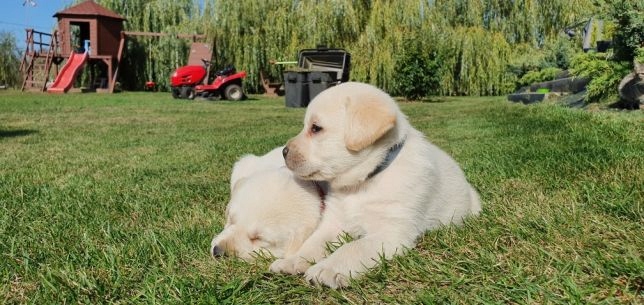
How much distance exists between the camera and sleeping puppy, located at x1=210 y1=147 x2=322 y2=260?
2.48m

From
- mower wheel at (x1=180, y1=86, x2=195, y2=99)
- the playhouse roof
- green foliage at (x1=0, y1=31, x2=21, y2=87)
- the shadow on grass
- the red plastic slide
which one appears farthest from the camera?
green foliage at (x1=0, y1=31, x2=21, y2=87)

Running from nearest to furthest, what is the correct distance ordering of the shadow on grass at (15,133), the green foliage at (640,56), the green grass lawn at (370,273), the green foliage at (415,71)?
the green grass lawn at (370,273)
the green foliage at (640,56)
the shadow on grass at (15,133)
the green foliage at (415,71)

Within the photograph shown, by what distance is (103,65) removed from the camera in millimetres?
27172

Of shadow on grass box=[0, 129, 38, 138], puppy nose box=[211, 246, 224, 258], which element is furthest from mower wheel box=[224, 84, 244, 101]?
puppy nose box=[211, 246, 224, 258]

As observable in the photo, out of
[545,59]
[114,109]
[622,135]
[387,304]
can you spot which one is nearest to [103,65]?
[114,109]

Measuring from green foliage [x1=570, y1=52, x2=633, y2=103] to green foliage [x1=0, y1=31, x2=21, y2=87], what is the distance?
3034 centimetres

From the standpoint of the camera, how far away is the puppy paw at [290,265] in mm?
2172

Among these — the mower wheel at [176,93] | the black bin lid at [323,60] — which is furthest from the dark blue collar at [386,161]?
the mower wheel at [176,93]

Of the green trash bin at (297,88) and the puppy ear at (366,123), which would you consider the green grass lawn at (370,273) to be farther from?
the green trash bin at (297,88)

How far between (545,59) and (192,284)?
600 inches

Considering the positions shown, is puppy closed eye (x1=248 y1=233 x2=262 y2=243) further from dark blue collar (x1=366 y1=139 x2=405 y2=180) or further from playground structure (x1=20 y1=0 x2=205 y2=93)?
playground structure (x1=20 y1=0 x2=205 y2=93)

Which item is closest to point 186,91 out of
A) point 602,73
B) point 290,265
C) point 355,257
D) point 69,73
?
point 69,73

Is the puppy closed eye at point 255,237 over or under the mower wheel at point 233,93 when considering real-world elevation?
under

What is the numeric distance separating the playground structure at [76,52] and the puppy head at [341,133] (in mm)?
21917
